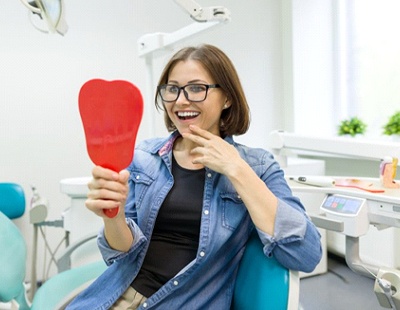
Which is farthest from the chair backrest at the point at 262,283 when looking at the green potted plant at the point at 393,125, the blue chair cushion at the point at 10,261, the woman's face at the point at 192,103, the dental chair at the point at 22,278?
the green potted plant at the point at 393,125

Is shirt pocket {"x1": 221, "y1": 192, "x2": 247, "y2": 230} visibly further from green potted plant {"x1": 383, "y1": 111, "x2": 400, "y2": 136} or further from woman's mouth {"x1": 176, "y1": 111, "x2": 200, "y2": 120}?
green potted plant {"x1": 383, "y1": 111, "x2": 400, "y2": 136}

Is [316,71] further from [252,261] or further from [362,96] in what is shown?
[252,261]

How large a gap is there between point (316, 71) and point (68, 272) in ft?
8.69

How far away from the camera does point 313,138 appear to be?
211 cm

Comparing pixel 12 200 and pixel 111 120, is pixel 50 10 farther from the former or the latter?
pixel 12 200

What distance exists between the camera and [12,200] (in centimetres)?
249

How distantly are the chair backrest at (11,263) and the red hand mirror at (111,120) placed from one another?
774 millimetres

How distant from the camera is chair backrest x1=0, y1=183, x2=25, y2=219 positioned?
8.10ft

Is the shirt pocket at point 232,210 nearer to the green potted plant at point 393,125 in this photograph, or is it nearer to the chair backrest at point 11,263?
the chair backrest at point 11,263

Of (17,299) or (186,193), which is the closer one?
(186,193)

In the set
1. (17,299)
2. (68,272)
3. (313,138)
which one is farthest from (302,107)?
(17,299)

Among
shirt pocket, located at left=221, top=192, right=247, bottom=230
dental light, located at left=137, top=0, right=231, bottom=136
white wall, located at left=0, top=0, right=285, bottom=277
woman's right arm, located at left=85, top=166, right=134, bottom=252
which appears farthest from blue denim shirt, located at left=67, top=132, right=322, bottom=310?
white wall, located at left=0, top=0, right=285, bottom=277

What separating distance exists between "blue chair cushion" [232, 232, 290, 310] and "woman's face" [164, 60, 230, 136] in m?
0.36

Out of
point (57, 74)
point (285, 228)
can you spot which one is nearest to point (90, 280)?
point (285, 228)
